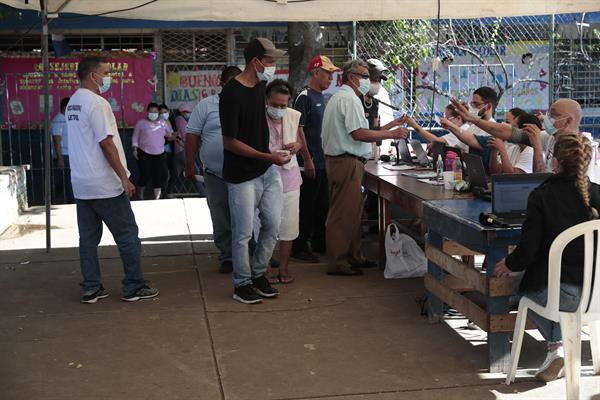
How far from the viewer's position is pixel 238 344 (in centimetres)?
596

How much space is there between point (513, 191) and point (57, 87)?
11249 mm

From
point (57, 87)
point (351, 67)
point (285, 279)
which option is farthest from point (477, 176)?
point (57, 87)

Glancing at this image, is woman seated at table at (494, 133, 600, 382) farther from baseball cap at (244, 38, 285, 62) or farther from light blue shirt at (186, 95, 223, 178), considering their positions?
light blue shirt at (186, 95, 223, 178)

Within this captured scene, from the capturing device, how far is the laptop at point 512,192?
5.32 metres

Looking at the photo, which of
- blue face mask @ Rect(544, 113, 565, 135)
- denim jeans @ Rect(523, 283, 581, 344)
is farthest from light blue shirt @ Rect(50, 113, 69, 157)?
denim jeans @ Rect(523, 283, 581, 344)

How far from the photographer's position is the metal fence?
1442cm

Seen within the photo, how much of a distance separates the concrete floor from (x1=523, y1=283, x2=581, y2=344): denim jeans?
29cm

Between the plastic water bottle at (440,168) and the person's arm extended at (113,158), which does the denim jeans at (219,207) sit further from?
the plastic water bottle at (440,168)

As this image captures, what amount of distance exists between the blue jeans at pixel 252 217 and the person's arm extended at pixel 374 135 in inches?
39.4

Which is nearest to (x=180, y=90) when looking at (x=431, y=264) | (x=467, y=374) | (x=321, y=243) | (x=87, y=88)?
(x=321, y=243)

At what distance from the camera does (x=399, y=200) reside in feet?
24.5

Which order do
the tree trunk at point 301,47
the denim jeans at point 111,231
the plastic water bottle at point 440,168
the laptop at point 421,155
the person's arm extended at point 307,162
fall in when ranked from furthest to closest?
the tree trunk at point 301,47
the laptop at point 421,155
the person's arm extended at point 307,162
the plastic water bottle at point 440,168
the denim jeans at point 111,231

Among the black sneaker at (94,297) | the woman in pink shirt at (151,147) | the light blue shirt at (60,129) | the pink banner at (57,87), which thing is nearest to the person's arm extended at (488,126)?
the black sneaker at (94,297)

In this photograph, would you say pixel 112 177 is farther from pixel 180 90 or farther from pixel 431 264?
pixel 180 90
